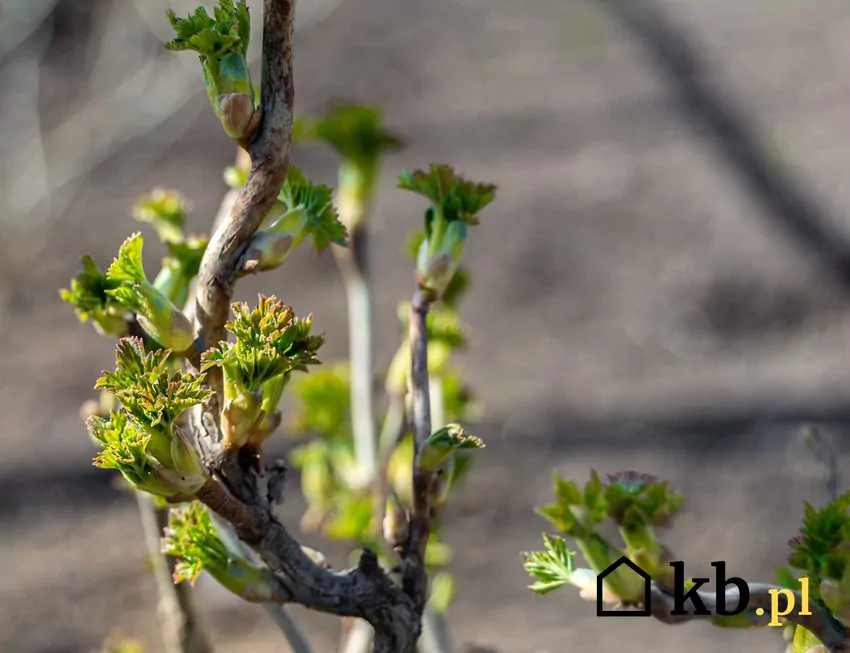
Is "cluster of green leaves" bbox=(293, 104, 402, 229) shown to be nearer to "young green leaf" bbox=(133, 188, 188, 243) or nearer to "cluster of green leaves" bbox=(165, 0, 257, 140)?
"young green leaf" bbox=(133, 188, 188, 243)

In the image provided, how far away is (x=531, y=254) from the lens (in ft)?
7.14

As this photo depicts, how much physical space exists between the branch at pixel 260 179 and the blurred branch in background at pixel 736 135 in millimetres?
1823

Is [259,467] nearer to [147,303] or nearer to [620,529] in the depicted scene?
[147,303]

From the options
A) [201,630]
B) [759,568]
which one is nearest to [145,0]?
[759,568]

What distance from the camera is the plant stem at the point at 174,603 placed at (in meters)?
0.61

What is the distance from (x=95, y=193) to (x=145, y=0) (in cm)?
82

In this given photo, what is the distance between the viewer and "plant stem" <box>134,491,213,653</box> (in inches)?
24.1

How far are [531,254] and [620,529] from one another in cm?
170

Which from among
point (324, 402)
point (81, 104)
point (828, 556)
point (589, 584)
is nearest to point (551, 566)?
point (589, 584)

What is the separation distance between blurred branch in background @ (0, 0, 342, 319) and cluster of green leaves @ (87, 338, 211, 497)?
6.67 ft

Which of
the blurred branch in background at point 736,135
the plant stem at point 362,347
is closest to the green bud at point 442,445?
the plant stem at point 362,347

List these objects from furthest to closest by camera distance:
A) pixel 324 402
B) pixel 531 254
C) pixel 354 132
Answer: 1. pixel 531 254
2. pixel 324 402
3. pixel 354 132

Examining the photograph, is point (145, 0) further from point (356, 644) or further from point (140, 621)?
point (356, 644)

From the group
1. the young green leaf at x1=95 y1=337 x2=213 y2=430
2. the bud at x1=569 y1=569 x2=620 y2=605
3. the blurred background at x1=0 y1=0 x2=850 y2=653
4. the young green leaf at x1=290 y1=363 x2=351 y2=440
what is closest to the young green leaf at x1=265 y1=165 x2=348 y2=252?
the young green leaf at x1=95 y1=337 x2=213 y2=430
